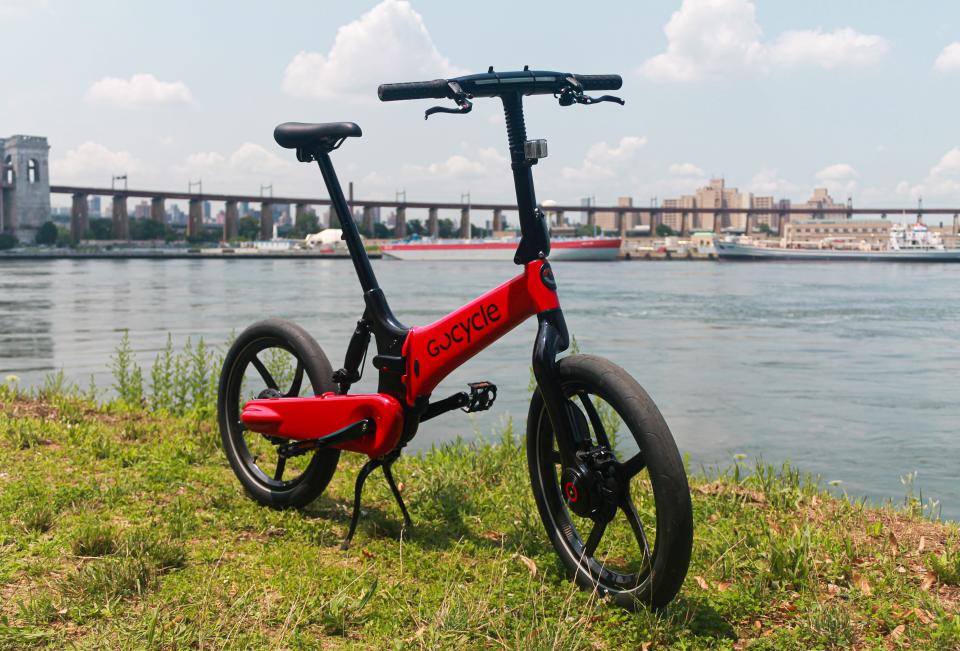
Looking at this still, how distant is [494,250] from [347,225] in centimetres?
9345

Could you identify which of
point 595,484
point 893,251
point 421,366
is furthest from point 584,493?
point 893,251

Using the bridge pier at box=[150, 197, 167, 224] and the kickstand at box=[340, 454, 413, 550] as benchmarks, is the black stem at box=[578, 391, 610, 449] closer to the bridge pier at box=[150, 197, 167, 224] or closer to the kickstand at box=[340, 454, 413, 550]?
the kickstand at box=[340, 454, 413, 550]

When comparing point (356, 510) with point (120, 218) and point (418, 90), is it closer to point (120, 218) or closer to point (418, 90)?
point (418, 90)

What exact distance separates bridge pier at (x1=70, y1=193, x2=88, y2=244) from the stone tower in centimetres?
819

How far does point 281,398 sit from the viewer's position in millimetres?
3959

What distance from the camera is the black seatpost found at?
371 centimetres

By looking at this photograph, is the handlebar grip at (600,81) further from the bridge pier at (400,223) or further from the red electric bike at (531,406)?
the bridge pier at (400,223)

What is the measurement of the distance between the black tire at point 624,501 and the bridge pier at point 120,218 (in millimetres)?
120245

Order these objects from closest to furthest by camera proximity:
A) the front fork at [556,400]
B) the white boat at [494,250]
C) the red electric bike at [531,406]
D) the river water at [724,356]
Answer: the red electric bike at [531,406] → the front fork at [556,400] → the river water at [724,356] → the white boat at [494,250]

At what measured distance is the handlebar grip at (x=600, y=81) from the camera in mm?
3279

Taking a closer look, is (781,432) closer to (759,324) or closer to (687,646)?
(687,646)

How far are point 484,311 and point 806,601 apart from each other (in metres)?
1.43

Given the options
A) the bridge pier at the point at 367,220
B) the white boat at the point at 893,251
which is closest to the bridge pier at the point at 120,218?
the bridge pier at the point at 367,220

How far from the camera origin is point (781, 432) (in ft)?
28.4
